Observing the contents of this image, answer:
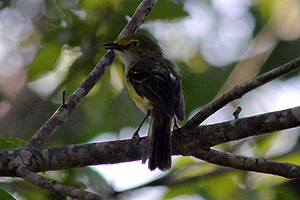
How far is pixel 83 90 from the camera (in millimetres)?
4121

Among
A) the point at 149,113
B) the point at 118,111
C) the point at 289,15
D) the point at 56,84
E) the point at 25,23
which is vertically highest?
the point at 25,23

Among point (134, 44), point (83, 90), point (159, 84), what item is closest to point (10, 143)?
point (83, 90)

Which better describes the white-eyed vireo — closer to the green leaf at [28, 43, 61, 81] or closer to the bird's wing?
the bird's wing

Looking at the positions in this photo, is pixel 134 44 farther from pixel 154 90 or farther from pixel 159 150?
pixel 159 150

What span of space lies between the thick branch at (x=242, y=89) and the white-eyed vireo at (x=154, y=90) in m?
0.54

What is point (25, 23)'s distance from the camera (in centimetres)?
567

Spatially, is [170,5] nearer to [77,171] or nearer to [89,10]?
[89,10]

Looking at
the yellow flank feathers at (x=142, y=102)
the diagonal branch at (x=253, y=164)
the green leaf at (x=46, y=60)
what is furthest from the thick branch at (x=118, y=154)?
the green leaf at (x=46, y=60)

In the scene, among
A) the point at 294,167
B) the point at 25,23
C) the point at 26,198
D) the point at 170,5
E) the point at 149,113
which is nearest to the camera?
the point at 294,167

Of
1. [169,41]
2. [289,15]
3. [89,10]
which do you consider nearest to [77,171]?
[89,10]

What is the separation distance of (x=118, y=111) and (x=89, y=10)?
1.36 m

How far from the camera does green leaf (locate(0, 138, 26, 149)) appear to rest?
3.54m

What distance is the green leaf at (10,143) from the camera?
354 cm

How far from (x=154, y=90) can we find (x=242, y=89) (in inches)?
61.5
